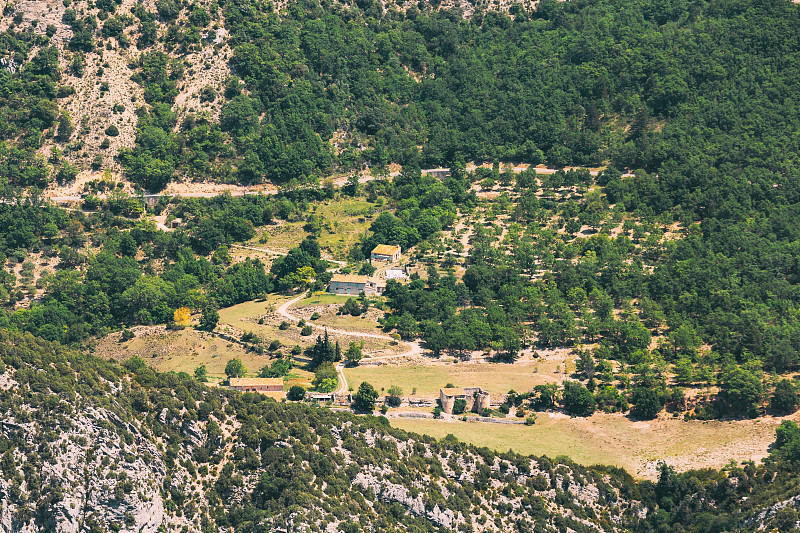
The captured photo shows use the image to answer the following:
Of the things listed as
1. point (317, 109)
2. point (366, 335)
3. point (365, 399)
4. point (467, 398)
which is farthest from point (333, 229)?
point (365, 399)

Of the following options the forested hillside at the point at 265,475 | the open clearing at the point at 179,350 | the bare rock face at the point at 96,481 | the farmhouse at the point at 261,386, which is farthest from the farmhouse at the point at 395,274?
the bare rock face at the point at 96,481

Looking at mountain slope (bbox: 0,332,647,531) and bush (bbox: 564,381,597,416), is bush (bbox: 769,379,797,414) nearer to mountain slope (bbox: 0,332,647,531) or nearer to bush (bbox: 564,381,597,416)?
bush (bbox: 564,381,597,416)

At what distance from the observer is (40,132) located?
172 metres

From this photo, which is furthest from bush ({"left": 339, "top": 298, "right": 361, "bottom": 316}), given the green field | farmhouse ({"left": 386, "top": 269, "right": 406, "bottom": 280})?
the green field

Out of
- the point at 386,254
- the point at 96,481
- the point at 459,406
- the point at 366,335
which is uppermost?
the point at 386,254

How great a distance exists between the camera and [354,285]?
490 ft

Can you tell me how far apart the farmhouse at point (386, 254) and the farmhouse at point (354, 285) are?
8804 mm

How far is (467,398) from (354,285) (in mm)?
34065

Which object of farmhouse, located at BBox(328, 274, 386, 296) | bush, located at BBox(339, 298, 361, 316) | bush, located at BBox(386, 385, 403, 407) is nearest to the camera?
bush, located at BBox(386, 385, 403, 407)

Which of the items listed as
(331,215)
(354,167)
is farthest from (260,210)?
(354,167)

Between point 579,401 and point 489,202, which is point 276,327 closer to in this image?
point 579,401

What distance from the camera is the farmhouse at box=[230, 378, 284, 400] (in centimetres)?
11838

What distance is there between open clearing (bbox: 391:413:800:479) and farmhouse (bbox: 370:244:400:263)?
149 feet

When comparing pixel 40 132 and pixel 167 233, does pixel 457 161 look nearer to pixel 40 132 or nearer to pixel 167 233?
pixel 167 233
